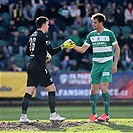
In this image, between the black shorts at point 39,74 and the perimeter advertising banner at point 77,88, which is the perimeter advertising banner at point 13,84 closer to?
the perimeter advertising banner at point 77,88

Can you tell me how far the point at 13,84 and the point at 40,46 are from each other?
365 inches

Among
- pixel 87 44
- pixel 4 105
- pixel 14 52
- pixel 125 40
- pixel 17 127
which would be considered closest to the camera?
pixel 17 127

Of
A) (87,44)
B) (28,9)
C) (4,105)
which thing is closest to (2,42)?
(28,9)

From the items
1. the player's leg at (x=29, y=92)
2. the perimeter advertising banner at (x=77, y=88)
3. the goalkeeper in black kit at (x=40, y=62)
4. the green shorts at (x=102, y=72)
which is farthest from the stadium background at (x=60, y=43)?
the goalkeeper in black kit at (x=40, y=62)

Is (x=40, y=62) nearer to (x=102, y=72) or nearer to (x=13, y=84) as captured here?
(x=102, y=72)

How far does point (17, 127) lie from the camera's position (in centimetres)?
1085

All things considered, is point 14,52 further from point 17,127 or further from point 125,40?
point 17,127

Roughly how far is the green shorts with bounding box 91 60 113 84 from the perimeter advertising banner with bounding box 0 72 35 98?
28.3 ft

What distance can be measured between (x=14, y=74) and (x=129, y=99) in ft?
16.2

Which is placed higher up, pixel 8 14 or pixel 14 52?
pixel 8 14

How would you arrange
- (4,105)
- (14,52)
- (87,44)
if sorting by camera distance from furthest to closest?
(14,52) → (4,105) → (87,44)

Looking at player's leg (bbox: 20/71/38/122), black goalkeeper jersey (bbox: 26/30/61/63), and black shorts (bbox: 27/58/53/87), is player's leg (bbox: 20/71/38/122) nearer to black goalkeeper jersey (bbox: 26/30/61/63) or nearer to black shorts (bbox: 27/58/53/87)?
black shorts (bbox: 27/58/53/87)

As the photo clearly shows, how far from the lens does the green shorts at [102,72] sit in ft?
39.2

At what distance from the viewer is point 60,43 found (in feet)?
76.5
